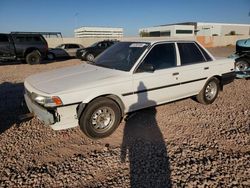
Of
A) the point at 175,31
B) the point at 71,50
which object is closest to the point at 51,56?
the point at 71,50

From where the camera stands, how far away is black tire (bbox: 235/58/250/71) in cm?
868

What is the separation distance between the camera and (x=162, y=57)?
4586 mm

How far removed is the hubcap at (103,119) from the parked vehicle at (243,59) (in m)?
6.29

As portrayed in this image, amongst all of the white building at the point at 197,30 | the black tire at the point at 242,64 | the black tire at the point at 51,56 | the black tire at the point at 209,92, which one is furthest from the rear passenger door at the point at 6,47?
the white building at the point at 197,30

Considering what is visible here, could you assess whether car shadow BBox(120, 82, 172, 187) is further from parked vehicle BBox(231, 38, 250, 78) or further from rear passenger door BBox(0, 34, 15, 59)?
rear passenger door BBox(0, 34, 15, 59)

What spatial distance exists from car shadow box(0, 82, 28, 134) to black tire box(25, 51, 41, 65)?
6395 mm

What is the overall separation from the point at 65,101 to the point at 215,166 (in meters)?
2.35

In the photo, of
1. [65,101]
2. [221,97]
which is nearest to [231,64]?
[221,97]

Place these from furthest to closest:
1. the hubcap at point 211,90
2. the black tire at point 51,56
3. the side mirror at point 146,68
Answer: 1. the black tire at point 51,56
2. the hubcap at point 211,90
3. the side mirror at point 146,68

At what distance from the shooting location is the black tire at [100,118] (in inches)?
146

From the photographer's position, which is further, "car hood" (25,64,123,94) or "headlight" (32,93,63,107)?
"car hood" (25,64,123,94)

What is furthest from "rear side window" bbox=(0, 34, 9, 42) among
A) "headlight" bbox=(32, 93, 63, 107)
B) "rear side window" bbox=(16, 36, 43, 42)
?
"headlight" bbox=(32, 93, 63, 107)

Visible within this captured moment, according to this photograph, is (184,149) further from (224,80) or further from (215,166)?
(224,80)

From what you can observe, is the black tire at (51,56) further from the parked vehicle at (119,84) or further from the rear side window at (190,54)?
the rear side window at (190,54)
